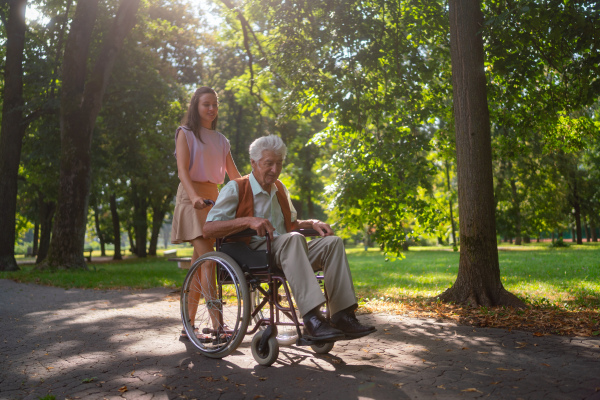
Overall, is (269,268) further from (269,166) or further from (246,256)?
(269,166)

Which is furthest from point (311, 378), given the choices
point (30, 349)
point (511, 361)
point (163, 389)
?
point (30, 349)

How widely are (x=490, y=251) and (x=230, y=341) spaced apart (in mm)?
3649

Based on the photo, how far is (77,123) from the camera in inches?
512

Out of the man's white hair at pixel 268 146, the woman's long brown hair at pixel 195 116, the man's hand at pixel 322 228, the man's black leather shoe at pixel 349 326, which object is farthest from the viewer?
the woman's long brown hair at pixel 195 116

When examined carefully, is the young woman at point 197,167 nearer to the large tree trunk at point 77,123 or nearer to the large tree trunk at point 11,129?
the large tree trunk at point 77,123

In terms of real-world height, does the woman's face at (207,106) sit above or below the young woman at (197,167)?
above

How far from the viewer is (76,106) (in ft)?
42.9

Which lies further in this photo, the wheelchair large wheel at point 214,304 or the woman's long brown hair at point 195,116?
the woman's long brown hair at point 195,116

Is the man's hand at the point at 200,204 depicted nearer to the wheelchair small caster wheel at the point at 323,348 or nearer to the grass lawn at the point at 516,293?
the wheelchair small caster wheel at the point at 323,348

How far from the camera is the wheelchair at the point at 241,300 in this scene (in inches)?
135

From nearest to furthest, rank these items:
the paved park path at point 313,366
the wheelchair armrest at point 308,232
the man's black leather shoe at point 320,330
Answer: the paved park path at point 313,366
the man's black leather shoe at point 320,330
the wheelchair armrest at point 308,232

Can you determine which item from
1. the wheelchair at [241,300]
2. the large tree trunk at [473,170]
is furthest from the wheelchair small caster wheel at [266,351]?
the large tree trunk at [473,170]

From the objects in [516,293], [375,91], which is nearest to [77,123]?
[375,91]

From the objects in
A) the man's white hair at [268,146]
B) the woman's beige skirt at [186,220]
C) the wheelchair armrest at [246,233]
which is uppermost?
the man's white hair at [268,146]
